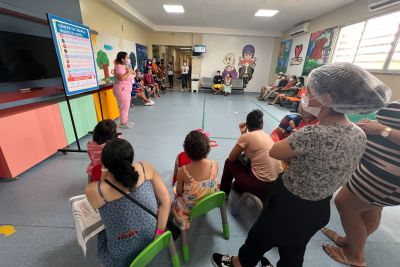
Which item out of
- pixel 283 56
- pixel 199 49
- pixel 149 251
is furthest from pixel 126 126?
pixel 283 56

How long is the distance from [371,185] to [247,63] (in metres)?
8.80

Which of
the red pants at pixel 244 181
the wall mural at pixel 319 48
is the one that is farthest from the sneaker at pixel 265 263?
the wall mural at pixel 319 48

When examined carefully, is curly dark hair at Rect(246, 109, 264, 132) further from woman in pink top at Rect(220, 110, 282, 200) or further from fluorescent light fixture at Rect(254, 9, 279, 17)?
fluorescent light fixture at Rect(254, 9, 279, 17)

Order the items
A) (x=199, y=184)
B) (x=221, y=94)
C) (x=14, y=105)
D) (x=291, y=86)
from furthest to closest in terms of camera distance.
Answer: (x=221, y=94) → (x=291, y=86) → (x=14, y=105) → (x=199, y=184)

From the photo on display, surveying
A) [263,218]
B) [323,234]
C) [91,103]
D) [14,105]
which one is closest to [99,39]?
[91,103]

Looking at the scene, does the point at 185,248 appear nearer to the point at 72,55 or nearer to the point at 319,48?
the point at 72,55

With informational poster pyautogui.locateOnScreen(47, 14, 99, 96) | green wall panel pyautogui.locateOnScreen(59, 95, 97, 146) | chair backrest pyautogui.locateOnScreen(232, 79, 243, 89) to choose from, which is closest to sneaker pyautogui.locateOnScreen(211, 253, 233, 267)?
informational poster pyautogui.locateOnScreen(47, 14, 99, 96)

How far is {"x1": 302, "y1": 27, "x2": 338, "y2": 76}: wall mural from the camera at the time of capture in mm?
5273

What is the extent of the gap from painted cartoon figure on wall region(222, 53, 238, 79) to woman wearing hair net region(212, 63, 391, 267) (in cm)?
863

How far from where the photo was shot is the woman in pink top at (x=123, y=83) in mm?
3362

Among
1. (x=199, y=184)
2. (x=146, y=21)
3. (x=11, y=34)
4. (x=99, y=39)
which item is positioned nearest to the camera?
(x=199, y=184)

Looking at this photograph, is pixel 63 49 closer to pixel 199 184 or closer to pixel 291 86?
pixel 199 184

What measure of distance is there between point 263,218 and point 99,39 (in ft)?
17.6

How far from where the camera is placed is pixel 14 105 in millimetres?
2088
